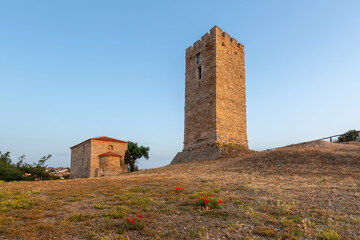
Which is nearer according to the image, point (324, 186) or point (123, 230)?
point (123, 230)

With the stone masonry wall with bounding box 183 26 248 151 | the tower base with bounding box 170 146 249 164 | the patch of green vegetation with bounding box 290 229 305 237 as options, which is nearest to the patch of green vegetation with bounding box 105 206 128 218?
the patch of green vegetation with bounding box 290 229 305 237

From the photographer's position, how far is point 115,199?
6.80m

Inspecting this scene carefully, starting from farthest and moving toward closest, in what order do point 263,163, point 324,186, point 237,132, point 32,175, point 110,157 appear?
point 32,175 < point 110,157 < point 237,132 < point 263,163 < point 324,186

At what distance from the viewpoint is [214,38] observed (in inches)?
888

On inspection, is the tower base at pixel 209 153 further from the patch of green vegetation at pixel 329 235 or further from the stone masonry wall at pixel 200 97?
the patch of green vegetation at pixel 329 235

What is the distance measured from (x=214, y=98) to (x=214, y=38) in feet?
20.2

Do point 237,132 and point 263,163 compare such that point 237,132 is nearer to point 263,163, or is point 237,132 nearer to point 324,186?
A: point 263,163

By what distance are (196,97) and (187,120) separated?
107 inches

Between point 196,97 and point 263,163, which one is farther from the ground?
point 196,97

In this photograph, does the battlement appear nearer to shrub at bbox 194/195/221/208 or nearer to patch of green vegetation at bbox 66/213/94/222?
shrub at bbox 194/195/221/208

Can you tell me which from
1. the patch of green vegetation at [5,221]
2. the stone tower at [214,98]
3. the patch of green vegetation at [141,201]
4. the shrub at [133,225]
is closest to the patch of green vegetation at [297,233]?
the shrub at [133,225]

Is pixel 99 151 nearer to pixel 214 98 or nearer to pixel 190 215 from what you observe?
pixel 214 98

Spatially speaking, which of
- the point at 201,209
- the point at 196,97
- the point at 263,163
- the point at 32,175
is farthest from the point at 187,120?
the point at 32,175

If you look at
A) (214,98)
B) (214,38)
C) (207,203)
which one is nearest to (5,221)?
(207,203)
